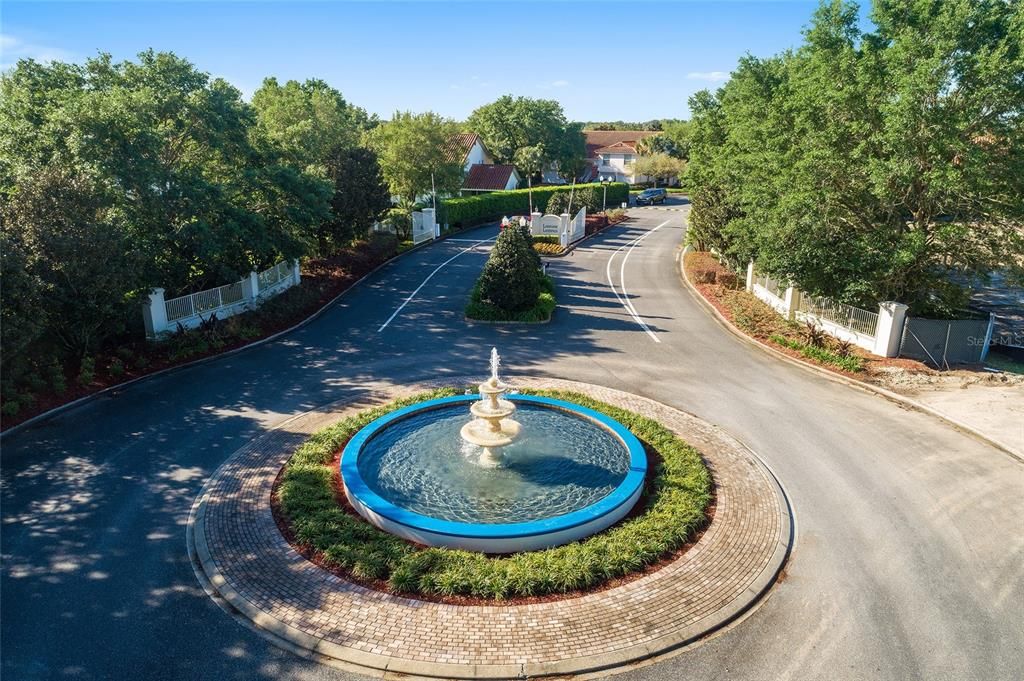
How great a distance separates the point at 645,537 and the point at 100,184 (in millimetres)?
17787

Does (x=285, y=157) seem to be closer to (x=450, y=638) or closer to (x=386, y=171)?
(x=386, y=171)

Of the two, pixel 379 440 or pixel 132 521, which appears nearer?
pixel 132 521

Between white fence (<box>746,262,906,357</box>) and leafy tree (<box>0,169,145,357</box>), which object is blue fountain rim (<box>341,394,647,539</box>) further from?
white fence (<box>746,262,906,357</box>)

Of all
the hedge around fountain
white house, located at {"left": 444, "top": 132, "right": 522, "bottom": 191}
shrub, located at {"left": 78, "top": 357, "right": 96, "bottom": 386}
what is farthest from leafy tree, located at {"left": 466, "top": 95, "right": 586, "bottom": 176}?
the hedge around fountain

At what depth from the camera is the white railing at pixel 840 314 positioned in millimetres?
20953

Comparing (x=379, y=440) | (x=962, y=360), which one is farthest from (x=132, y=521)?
(x=962, y=360)

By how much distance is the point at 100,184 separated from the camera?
17.8 m

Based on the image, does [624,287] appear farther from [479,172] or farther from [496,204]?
[479,172]

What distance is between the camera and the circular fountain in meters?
10.6

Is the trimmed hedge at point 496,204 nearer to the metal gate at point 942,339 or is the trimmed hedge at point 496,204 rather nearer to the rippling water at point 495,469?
the metal gate at point 942,339

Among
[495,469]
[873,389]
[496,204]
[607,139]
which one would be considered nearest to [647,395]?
[495,469]

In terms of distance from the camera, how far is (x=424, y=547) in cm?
1051

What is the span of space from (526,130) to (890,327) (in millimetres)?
54342

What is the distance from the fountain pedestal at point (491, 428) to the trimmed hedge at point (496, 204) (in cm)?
3256
